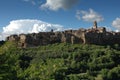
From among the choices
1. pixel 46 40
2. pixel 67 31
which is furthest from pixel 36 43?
pixel 67 31

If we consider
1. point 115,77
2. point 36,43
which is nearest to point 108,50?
point 115,77

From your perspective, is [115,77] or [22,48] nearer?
[115,77]

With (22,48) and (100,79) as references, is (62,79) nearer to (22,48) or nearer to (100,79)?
(100,79)

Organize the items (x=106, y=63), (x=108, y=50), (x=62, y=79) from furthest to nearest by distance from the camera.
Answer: (x=108, y=50) < (x=106, y=63) < (x=62, y=79)

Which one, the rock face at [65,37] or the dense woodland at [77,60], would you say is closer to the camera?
the dense woodland at [77,60]

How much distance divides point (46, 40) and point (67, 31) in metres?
10.1

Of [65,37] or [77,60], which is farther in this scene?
[65,37]

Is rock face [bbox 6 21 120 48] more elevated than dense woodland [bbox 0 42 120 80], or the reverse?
rock face [bbox 6 21 120 48]

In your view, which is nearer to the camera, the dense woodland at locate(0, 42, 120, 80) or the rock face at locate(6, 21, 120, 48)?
the dense woodland at locate(0, 42, 120, 80)

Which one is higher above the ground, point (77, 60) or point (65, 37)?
point (65, 37)

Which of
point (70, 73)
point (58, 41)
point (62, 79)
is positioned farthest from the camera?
point (58, 41)

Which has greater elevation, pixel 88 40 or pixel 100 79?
pixel 88 40

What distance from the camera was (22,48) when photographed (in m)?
109

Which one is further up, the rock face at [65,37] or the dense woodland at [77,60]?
the rock face at [65,37]
